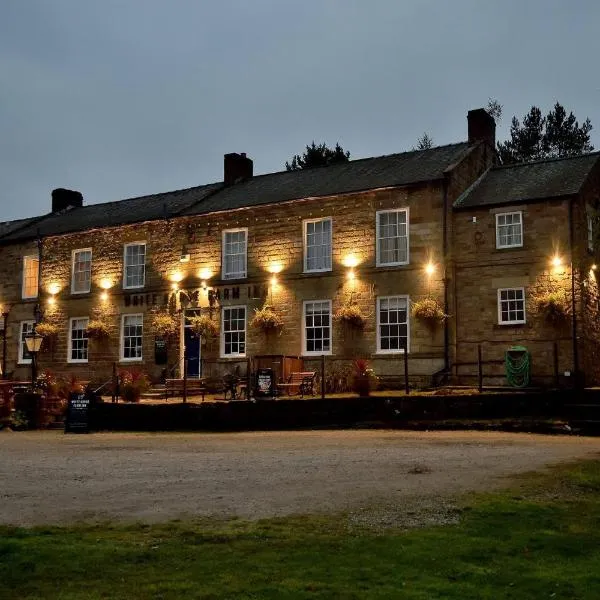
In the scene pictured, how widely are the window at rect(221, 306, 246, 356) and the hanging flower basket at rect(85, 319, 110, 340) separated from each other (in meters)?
5.31

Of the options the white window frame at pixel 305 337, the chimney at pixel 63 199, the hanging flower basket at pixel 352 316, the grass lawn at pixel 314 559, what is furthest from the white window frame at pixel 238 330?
the grass lawn at pixel 314 559

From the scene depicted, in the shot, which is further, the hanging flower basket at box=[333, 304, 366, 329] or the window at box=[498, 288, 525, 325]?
the hanging flower basket at box=[333, 304, 366, 329]

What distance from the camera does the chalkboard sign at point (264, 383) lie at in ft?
74.4

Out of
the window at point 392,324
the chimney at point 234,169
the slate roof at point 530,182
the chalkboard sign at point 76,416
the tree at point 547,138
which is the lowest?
the chalkboard sign at point 76,416

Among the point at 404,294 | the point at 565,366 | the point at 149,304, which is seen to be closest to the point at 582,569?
the point at 565,366

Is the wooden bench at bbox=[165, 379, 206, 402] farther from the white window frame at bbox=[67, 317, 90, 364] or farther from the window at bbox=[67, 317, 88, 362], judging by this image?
the window at bbox=[67, 317, 88, 362]

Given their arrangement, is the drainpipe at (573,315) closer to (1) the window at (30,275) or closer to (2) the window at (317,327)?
(2) the window at (317,327)

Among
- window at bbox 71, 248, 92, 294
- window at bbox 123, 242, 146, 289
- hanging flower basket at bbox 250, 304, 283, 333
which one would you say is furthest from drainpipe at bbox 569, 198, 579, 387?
window at bbox 71, 248, 92, 294

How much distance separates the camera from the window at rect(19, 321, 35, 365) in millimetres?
33094

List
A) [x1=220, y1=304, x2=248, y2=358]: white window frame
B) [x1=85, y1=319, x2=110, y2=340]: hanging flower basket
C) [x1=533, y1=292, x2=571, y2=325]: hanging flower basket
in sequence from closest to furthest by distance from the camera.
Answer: [x1=533, y1=292, x2=571, y2=325]: hanging flower basket
[x1=220, y1=304, x2=248, y2=358]: white window frame
[x1=85, y1=319, x2=110, y2=340]: hanging flower basket

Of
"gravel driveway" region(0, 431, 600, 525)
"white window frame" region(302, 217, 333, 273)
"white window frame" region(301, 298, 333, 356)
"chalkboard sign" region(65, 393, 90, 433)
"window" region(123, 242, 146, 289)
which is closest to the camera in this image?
"gravel driveway" region(0, 431, 600, 525)

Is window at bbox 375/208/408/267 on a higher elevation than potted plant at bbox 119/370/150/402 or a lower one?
higher

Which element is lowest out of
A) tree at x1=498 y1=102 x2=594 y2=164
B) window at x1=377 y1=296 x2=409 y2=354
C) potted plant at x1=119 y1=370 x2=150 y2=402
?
potted plant at x1=119 y1=370 x2=150 y2=402

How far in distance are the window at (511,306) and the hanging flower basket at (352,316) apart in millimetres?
4314
